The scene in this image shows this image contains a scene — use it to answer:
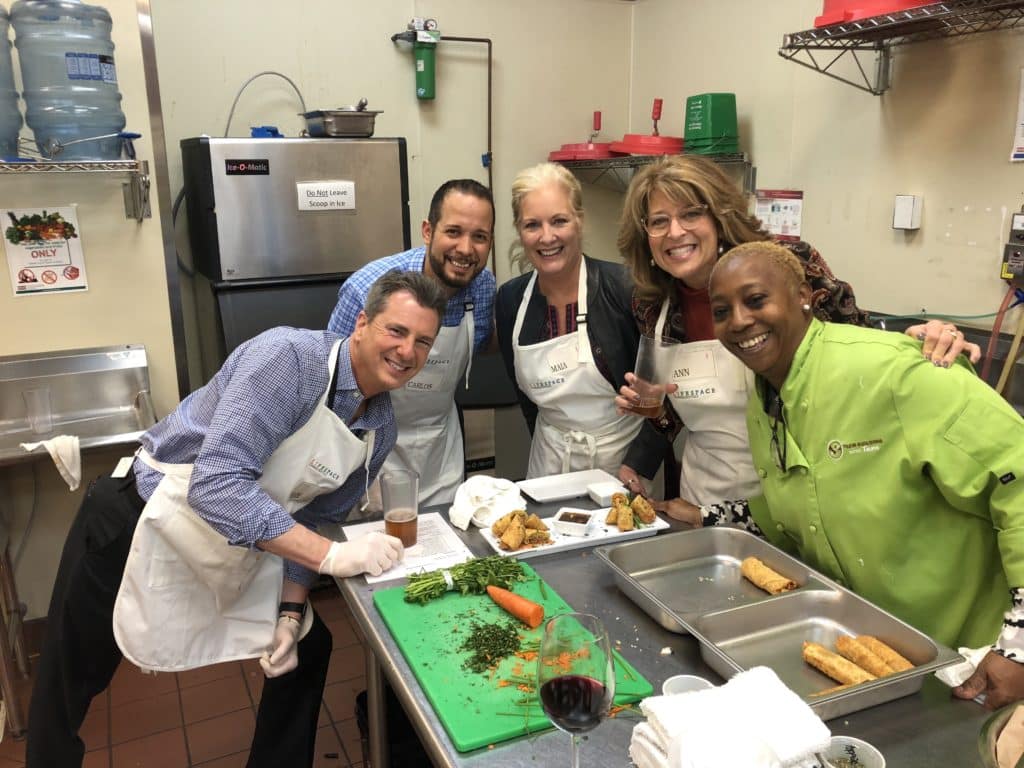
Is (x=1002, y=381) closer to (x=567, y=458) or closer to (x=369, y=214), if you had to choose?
(x=567, y=458)

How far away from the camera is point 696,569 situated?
5.75ft

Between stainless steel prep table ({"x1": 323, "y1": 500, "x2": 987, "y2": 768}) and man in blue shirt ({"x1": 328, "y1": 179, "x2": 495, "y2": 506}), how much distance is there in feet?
3.14

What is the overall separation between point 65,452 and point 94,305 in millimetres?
657

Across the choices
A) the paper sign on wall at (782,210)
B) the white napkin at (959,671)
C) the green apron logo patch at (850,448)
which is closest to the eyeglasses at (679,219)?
the green apron logo patch at (850,448)

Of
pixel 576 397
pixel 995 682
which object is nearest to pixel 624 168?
pixel 576 397

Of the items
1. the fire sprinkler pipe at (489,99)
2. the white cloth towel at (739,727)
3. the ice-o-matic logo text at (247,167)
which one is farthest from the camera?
the fire sprinkler pipe at (489,99)

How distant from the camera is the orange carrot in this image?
151cm

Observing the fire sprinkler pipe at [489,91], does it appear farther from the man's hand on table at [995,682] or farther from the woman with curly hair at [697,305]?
the man's hand on table at [995,682]

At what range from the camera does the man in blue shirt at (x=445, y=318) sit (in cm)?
245

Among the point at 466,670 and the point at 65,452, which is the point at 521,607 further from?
the point at 65,452

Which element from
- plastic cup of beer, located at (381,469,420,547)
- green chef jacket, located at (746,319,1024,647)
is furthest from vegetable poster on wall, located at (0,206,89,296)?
green chef jacket, located at (746,319,1024,647)

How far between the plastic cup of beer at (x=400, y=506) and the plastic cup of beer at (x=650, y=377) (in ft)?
2.06

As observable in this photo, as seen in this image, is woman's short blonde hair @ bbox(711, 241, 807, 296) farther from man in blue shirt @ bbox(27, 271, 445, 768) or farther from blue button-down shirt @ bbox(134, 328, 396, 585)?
A: blue button-down shirt @ bbox(134, 328, 396, 585)

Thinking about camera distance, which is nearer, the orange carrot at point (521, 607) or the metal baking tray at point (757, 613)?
the metal baking tray at point (757, 613)
